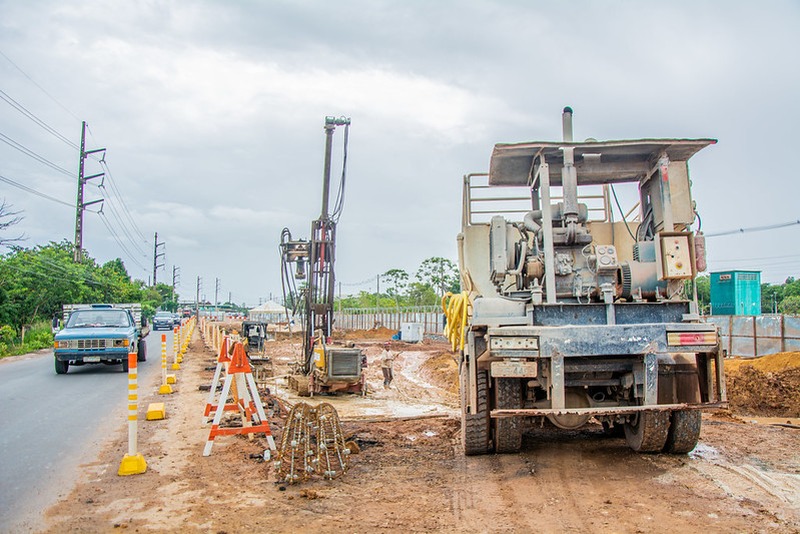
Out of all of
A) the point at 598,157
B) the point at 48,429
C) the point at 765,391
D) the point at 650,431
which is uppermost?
the point at 598,157

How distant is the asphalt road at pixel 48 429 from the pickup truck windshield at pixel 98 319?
1.24m

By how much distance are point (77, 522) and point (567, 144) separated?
19.2ft

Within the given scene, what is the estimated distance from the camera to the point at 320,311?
48.5 ft

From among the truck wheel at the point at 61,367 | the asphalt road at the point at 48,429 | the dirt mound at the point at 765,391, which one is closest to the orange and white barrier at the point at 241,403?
the asphalt road at the point at 48,429

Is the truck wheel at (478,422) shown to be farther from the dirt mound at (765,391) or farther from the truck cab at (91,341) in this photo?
the truck cab at (91,341)

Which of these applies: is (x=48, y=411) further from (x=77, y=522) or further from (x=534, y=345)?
(x=534, y=345)

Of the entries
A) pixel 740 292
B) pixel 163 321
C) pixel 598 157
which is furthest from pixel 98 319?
pixel 163 321

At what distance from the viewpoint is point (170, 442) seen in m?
8.16

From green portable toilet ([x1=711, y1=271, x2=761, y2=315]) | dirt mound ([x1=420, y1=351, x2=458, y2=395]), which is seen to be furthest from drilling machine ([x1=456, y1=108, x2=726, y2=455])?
green portable toilet ([x1=711, y1=271, x2=761, y2=315])

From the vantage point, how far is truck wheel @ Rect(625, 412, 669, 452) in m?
6.68

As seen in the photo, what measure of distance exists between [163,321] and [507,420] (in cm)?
5490

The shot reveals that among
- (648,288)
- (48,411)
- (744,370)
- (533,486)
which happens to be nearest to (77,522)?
(533,486)

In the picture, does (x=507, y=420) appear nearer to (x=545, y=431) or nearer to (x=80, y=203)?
(x=545, y=431)

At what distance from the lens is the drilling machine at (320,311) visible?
46.3 feet
